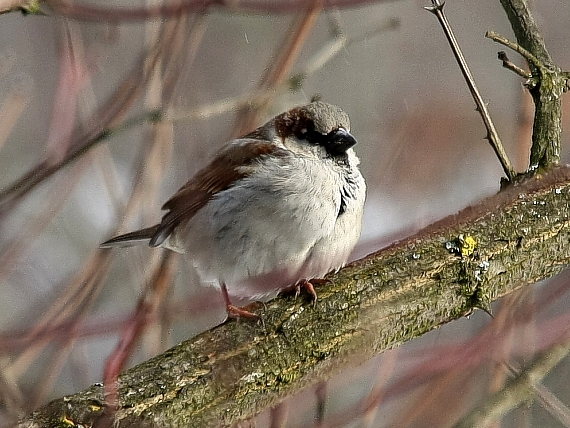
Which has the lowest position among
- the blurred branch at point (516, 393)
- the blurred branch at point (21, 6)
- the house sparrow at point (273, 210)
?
the blurred branch at point (516, 393)

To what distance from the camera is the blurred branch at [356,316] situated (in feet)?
5.38

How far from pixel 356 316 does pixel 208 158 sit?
1155mm

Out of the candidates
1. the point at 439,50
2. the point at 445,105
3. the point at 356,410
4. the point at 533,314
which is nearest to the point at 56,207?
the point at 356,410

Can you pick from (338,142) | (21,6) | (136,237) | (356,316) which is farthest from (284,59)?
(21,6)

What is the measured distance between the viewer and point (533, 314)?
6.83ft

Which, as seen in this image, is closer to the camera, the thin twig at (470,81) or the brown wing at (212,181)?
the thin twig at (470,81)

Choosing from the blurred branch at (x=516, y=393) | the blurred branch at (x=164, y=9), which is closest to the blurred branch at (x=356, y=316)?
the blurred branch at (x=516, y=393)

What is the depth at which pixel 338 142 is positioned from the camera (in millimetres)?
2492

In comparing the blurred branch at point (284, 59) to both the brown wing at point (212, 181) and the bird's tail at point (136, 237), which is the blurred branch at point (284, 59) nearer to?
the brown wing at point (212, 181)

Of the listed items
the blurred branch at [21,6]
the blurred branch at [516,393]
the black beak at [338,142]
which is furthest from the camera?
the black beak at [338,142]

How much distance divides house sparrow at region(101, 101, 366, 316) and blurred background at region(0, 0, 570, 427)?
11 cm

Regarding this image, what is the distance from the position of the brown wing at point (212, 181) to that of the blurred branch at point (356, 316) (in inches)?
23.5

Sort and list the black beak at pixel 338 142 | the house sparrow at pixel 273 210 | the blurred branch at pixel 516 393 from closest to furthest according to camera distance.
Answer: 1. the blurred branch at pixel 516 393
2. the house sparrow at pixel 273 210
3. the black beak at pixel 338 142

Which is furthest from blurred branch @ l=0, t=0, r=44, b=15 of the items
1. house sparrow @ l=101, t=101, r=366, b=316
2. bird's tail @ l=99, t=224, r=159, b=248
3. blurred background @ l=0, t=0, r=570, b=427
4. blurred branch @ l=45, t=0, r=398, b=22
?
bird's tail @ l=99, t=224, r=159, b=248
